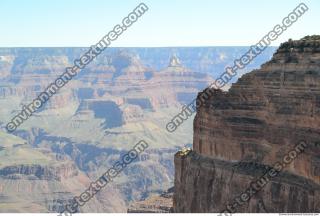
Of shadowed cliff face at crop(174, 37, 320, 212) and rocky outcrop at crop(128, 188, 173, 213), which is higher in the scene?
shadowed cliff face at crop(174, 37, 320, 212)

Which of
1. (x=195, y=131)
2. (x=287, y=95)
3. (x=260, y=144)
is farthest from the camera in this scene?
(x=195, y=131)

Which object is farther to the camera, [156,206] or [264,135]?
[156,206]

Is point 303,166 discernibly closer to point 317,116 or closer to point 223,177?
point 317,116

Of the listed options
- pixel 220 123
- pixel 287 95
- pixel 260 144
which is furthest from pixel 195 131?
pixel 287 95

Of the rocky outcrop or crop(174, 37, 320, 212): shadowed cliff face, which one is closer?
crop(174, 37, 320, 212): shadowed cliff face

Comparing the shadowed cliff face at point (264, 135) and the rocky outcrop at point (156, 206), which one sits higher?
the shadowed cliff face at point (264, 135)

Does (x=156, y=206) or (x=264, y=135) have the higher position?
(x=264, y=135)

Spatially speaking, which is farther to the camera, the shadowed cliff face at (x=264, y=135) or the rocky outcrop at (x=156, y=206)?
the rocky outcrop at (x=156, y=206)

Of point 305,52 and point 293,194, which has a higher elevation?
point 305,52
